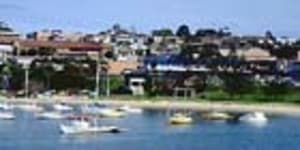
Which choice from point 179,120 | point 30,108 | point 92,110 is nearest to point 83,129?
point 179,120

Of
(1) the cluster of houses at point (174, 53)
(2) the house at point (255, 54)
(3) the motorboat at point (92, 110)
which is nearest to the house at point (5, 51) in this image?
(1) the cluster of houses at point (174, 53)

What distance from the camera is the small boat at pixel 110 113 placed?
264 feet

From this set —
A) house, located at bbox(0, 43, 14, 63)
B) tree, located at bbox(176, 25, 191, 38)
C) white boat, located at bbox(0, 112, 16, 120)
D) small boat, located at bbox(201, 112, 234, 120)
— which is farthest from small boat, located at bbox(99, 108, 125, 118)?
tree, located at bbox(176, 25, 191, 38)

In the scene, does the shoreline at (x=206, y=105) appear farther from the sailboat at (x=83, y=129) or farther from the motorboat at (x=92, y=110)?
the sailboat at (x=83, y=129)

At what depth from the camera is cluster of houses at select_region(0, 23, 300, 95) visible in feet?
382

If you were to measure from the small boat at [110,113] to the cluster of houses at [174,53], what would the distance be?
2361cm

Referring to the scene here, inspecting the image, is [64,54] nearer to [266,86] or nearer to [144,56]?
[144,56]

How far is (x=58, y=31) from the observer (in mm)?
171750

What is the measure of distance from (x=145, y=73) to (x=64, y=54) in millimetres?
17153

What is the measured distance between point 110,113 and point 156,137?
20134mm

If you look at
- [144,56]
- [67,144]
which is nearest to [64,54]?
[144,56]

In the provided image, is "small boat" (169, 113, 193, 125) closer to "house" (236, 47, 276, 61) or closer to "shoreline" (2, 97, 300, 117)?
"shoreline" (2, 97, 300, 117)

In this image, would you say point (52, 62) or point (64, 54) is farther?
point (64, 54)

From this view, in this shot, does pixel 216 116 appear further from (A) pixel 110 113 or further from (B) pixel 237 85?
(B) pixel 237 85
